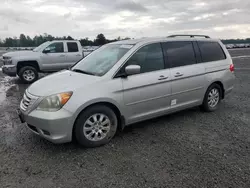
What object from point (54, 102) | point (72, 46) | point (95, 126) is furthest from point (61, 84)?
point (72, 46)

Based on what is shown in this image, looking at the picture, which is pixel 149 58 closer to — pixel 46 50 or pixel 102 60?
pixel 102 60

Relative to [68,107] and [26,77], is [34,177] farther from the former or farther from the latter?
[26,77]

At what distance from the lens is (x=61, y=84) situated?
12.2 feet

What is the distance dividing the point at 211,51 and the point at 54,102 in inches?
151

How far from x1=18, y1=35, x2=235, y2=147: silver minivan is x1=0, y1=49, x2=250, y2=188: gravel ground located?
0.32m

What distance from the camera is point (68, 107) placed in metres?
3.43

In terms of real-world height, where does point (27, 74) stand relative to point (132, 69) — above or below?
below

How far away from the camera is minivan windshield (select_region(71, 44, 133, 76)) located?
4.12 metres

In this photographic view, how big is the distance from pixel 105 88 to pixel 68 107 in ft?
2.20

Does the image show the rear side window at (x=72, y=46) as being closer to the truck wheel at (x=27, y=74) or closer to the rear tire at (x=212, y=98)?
the truck wheel at (x=27, y=74)

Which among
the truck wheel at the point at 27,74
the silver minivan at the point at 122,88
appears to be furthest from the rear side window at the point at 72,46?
the silver minivan at the point at 122,88

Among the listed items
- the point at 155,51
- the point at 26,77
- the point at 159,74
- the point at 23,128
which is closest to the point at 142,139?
the point at 159,74

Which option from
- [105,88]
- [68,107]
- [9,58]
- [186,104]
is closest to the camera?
[68,107]

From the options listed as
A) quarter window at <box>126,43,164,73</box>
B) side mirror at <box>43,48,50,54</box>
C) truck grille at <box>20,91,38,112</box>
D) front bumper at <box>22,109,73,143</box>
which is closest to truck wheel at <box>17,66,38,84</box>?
side mirror at <box>43,48,50,54</box>
